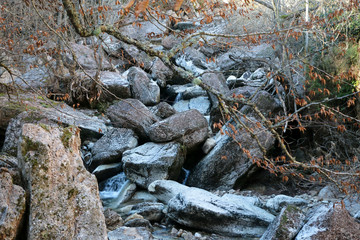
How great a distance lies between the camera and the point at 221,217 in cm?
653

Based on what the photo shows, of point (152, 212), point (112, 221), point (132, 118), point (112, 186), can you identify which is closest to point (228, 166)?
point (152, 212)

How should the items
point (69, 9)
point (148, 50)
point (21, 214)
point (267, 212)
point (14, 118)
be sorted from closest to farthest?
point (21, 214)
point (69, 9)
point (148, 50)
point (267, 212)
point (14, 118)

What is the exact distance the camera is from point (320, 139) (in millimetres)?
9680

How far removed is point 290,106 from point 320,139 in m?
1.28

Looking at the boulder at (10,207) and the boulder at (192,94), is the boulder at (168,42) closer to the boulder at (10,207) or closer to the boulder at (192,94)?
the boulder at (192,94)

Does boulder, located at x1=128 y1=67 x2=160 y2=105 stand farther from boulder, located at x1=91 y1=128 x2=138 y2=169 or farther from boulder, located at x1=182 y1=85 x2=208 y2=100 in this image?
boulder, located at x1=91 y1=128 x2=138 y2=169

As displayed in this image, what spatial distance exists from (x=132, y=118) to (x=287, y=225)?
6046 millimetres

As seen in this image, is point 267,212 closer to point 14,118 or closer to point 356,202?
point 356,202

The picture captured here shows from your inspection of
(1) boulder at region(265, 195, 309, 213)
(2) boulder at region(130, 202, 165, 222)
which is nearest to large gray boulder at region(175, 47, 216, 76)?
(2) boulder at region(130, 202, 165, 222)

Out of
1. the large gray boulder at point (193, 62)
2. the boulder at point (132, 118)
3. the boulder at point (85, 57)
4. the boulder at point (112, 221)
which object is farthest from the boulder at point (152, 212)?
the large gray boulder at point (193, 62)

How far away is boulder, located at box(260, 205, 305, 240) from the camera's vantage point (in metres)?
5.42

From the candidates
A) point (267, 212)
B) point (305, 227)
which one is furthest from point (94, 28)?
point (267, 212)

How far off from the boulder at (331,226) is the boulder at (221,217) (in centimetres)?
113

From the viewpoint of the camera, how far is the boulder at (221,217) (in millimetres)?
6477
